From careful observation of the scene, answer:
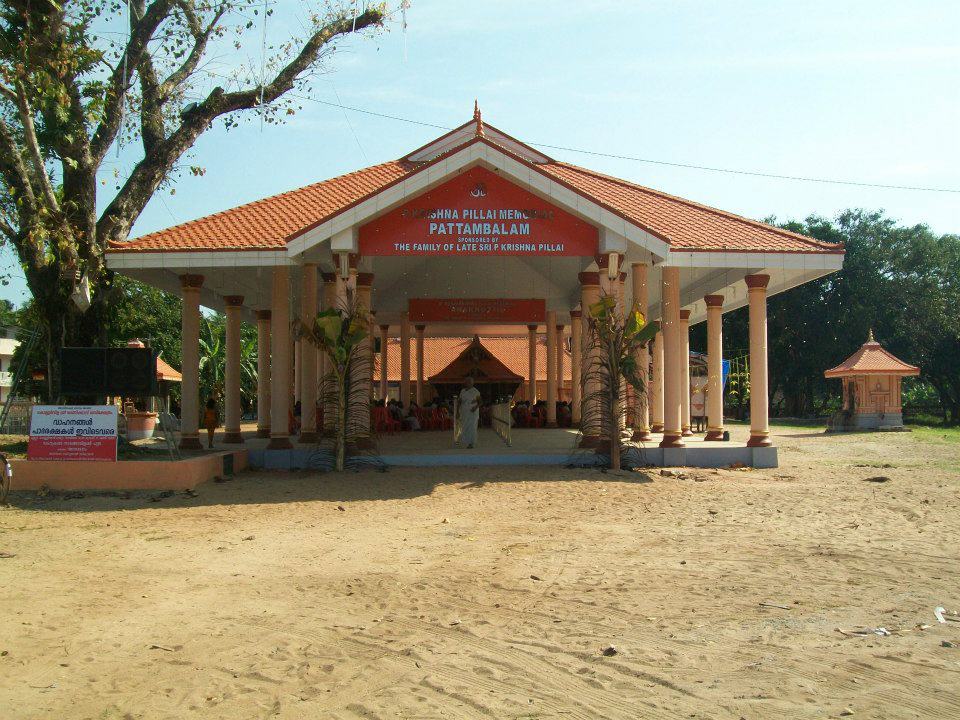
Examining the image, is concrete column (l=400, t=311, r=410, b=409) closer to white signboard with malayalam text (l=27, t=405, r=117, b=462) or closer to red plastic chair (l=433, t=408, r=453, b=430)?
red plastic chair (l=433, t=408, r=453, b=430)

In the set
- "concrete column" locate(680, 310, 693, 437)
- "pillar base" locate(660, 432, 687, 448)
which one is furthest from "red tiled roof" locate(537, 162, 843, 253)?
"concrete column" locate(680, 310, 693, 437)

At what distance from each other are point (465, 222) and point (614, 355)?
3.22 metres

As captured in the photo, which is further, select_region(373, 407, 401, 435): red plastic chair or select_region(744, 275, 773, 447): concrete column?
select_region(373, 407, 401, 435): red plastic chair

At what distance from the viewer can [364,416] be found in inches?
579

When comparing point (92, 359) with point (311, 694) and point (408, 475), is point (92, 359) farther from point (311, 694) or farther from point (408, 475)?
point (311, 694)

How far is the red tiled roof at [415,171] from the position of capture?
14.8 metres

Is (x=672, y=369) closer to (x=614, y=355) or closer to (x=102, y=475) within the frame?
(x=614, y=355)

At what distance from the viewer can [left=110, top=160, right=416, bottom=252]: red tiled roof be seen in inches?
587

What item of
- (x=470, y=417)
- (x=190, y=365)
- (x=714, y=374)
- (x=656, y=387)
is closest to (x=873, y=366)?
(x=656, y=387)

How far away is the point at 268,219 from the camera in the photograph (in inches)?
646

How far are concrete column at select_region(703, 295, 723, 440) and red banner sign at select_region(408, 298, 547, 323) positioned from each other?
4.97 m

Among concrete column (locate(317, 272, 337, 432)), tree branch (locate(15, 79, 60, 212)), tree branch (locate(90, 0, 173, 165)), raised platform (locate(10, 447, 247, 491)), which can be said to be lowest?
raised platform (locate(10, 447, 247, 491))

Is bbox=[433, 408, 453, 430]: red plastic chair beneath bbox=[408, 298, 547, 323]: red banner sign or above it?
beneath

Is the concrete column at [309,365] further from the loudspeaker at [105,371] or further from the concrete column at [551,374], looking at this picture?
the concrete column at [551,374]
